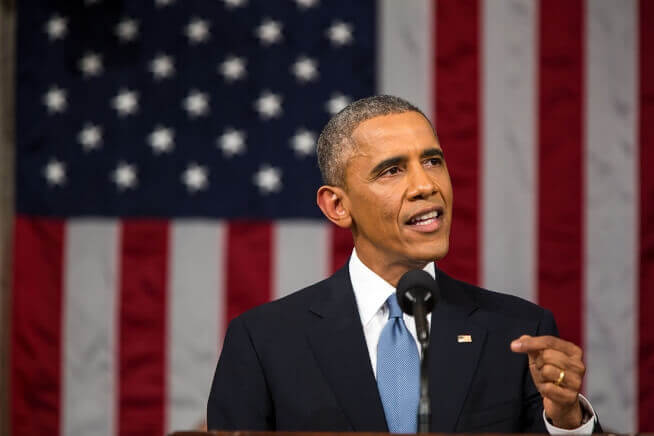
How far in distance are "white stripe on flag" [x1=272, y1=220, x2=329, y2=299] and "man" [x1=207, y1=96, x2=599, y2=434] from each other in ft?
5.89

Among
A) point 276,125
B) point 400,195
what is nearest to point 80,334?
point 276,125

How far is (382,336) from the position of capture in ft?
5.72

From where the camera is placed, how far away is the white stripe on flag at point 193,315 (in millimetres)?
3674

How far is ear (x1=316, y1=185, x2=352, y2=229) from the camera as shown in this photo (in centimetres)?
187

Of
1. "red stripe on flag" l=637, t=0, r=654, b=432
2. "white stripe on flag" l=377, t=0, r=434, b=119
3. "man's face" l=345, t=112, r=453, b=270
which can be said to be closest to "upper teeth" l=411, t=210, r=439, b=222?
"man's face" l=345, t=112, r=453, b=270

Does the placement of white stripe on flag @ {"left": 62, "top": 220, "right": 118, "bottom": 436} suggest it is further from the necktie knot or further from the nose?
the nose

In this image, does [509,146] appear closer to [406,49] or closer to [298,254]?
[406,49]

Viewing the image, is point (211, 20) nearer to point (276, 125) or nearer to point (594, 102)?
point (276, 125)

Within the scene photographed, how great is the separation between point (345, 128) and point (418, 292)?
0.58m

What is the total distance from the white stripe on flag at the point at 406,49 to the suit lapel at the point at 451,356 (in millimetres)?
1958

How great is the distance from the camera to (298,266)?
3.68m

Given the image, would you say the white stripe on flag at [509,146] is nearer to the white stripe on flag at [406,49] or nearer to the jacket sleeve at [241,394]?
the white stripe on flag at [406,49]

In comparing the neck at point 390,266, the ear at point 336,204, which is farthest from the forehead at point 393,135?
the neck at point 390,266

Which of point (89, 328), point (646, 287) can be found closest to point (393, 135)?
point (646, 287)
